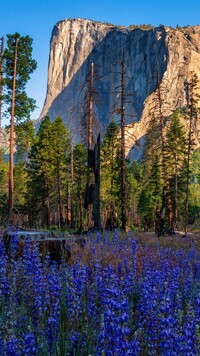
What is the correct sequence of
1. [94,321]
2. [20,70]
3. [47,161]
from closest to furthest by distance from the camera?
[94,321]
[20,70]
[47,161]

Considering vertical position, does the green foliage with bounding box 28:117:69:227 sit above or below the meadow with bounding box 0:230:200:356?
above

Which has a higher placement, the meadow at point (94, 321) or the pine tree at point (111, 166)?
the pine tree at point (111, 166)

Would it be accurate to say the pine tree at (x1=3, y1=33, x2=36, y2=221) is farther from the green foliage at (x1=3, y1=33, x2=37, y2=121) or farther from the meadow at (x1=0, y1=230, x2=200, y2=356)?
the meadow at (x1=0, y1=230, x2=200, y2=356)

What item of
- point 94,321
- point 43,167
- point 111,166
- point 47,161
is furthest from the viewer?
point 111,166

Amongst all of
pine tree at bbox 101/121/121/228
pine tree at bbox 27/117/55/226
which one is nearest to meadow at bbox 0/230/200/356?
pine tree at bbox 27/117/55/226

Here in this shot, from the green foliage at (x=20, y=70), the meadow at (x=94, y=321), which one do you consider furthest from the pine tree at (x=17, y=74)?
the meadow at (x=94, y=321)

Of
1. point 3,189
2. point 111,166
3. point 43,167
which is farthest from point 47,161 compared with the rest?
point 3,189

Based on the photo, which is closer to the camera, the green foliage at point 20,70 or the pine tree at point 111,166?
the green foliage at point 20,70

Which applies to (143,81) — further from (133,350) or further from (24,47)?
(133,350)

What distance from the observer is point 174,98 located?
16225 centimetres

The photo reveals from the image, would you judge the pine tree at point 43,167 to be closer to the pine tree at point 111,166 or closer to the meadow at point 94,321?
the pine tree at point 111,166

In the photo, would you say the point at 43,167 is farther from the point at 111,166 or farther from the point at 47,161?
the point at 111,166

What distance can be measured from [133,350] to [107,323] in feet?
0.97

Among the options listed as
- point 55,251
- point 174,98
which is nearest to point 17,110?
point 55,251
